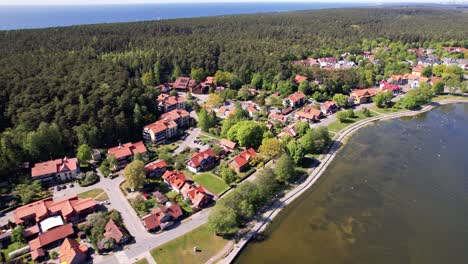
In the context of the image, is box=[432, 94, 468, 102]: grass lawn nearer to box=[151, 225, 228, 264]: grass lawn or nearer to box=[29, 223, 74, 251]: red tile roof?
box=[151, 225, 228, 264]: grass lawn

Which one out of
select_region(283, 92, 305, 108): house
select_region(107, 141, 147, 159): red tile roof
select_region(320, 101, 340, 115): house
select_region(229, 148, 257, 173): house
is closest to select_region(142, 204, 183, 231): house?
select_region(229, 148, 257, 173): house

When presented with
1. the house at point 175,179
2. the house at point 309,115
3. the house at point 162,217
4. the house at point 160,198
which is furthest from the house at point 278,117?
the house at point 162,217

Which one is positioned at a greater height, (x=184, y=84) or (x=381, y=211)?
(x=184, y=84)

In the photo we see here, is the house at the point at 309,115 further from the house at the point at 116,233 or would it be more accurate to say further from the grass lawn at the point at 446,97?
the house at the point at 116,233

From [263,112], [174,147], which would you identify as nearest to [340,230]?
[174,147]

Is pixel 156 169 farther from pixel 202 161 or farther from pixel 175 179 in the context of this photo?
pixel 202 161

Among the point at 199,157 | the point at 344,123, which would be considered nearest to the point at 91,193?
the point at 199,157

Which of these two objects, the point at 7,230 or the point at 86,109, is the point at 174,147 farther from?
the point at 7,230
